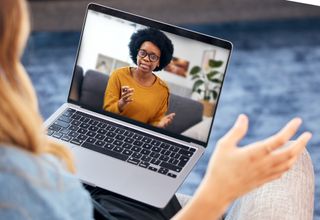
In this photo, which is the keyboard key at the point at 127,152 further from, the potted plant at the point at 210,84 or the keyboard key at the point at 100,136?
the potted plant at the point at 210,84

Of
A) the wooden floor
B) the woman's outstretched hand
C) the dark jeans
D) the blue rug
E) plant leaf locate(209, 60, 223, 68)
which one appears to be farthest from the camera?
the wooden floor

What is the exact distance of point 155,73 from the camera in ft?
4.57

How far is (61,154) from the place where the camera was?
972 mm

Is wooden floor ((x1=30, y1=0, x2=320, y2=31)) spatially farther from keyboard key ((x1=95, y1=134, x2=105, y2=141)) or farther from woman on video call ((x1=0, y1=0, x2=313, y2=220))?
woman on video call ((x1=0, y1=0, x2=313, y2=220))

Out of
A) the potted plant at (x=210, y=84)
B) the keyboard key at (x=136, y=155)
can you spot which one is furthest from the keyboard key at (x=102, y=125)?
the potted plant at (x=210, y=84)

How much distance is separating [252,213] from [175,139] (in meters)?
0.25

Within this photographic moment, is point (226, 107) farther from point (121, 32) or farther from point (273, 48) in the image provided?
point (121, 32)

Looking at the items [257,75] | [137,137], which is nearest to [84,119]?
[137,137]

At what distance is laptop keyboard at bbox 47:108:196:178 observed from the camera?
135cm

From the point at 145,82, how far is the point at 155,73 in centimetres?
3

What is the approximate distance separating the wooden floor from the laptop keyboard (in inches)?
58.2

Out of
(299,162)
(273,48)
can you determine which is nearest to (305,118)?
(273,48)

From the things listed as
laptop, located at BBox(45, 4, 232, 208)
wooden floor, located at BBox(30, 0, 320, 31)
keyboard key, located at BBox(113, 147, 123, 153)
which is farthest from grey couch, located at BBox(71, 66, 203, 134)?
wooden floor, located at BBox(30, 0, 320, 31)

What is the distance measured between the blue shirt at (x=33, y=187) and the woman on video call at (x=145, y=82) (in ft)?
1.53
